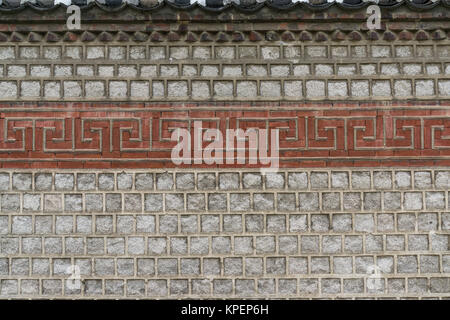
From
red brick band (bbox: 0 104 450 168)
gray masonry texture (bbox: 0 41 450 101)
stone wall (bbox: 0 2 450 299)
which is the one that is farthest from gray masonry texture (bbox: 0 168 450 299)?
gray masonry texture (bbox: 0 41 450 101)

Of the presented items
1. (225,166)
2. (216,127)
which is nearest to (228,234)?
(225,166)

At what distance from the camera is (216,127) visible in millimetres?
4961

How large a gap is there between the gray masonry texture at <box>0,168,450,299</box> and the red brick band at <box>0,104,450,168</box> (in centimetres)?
13

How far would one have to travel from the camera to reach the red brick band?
4.95 meters

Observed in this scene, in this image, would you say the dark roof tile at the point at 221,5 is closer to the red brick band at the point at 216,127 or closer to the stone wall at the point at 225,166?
the stone wall at the point at 225,166

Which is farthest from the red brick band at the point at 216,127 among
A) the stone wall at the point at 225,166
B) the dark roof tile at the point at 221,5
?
the dark roof tile at the point at 221,5

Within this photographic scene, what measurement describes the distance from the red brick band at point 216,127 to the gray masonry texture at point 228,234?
13cm

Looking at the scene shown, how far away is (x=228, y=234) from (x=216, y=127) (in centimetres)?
89

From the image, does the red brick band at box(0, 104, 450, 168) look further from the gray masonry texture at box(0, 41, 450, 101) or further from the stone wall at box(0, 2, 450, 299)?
the gray masonry texture at box(0, 41, 450, 101)

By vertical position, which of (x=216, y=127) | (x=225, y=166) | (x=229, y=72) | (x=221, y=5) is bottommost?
(x=225, y=166)

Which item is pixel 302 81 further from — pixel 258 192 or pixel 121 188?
pixel 121 188

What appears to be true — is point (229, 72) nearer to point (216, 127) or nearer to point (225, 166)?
point (216, 127)

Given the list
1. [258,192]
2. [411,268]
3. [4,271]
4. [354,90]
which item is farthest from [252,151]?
[4,271]

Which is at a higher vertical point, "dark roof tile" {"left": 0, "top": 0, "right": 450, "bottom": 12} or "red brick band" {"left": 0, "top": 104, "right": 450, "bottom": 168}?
"dark roof tile" {"left": 0, "top": 0, "right": 450, "bottom": 12}
